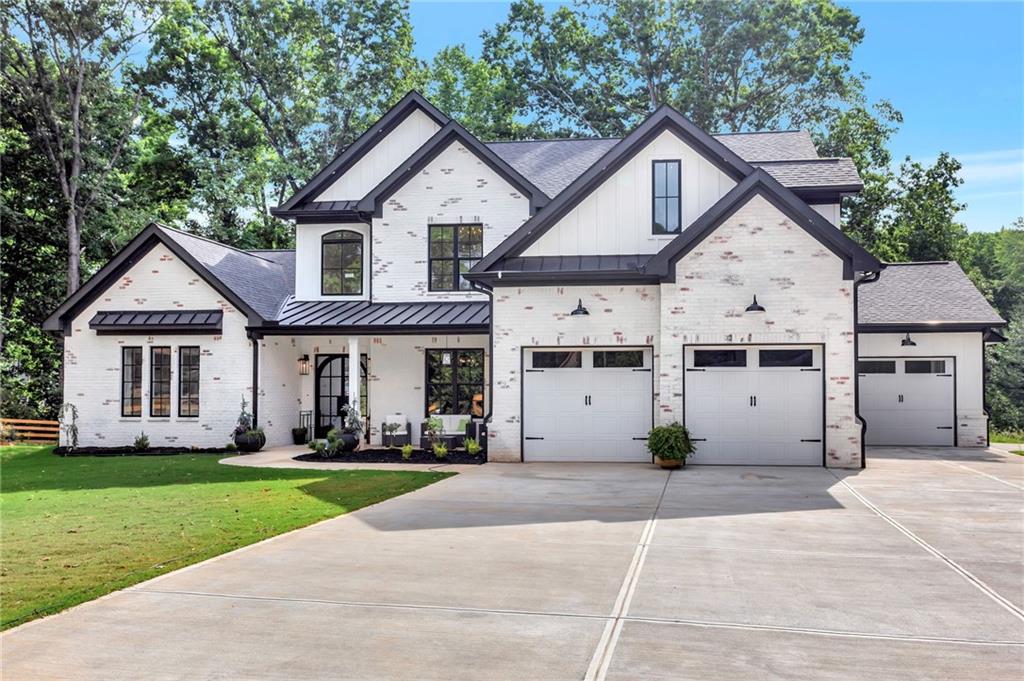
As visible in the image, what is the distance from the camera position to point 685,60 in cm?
4119

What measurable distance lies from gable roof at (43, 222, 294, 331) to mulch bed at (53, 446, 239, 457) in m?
3.18

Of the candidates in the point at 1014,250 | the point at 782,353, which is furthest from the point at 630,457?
the point at 1014,250

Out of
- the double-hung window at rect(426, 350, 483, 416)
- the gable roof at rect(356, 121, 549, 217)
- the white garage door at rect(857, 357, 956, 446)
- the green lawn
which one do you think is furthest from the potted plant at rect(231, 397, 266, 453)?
the white garage door at rect(857, 357, 956, 446)

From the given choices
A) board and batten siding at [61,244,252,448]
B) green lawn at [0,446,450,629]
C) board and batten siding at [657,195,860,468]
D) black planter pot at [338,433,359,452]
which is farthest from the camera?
board and batten siding at [61,244,252,448]

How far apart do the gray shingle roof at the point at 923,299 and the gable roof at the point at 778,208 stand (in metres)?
5.06

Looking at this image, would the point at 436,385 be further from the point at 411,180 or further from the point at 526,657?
A: the point at 526,657

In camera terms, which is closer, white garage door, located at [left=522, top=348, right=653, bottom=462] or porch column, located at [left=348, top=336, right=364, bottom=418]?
white garage door, located at [left=522, top=348, right=653, bottom=462]

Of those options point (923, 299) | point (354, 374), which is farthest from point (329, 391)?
point (923, 299)

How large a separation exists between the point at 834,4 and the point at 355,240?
30.9 metres

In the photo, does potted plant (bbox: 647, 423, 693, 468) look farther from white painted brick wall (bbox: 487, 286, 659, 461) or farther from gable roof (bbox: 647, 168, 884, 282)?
gable roof (bbox: 647, 168, 884, 282)

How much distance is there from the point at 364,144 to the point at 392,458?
9.12 metres

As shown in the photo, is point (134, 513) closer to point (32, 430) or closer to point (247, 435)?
point (247, 435)

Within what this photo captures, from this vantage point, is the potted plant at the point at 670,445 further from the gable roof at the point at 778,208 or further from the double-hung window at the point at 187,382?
the double-hung window at the point at 187,382

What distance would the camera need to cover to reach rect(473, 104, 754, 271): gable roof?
17516 mm
